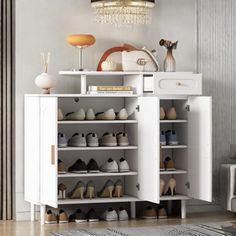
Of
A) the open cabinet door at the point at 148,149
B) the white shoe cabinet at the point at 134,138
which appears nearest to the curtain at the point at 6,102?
the white shoe cabinet at the point at 134,138

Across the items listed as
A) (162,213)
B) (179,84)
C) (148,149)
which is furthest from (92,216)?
(179,84)

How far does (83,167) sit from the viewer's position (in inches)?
270

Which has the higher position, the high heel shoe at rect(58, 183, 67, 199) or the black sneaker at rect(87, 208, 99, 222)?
the high heel shoe at rect(58, 183, 67, 199)

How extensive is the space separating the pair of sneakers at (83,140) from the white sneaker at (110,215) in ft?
1.91

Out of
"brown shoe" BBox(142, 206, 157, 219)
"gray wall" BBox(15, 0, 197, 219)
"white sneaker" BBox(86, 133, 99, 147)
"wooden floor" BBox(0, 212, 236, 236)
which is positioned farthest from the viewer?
"brown shoe" BBox(142, 206, 157, 219)

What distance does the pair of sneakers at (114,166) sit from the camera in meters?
A: 6.94

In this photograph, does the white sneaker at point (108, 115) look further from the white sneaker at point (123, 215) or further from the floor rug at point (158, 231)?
the floor rug at point (158, 231)

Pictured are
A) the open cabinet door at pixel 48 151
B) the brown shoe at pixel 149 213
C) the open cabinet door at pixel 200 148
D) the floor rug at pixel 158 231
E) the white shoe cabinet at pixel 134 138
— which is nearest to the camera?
the floor rug at pixel 158 231

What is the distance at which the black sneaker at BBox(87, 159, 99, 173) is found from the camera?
6.89 m

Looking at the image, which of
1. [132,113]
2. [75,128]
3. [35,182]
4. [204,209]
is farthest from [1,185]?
[204,209]

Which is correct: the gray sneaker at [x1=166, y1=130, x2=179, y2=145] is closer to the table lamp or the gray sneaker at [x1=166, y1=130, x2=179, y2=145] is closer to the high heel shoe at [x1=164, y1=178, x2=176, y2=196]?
the high heel shoe at [x1=164, y1=178, x2=176, y2=196]

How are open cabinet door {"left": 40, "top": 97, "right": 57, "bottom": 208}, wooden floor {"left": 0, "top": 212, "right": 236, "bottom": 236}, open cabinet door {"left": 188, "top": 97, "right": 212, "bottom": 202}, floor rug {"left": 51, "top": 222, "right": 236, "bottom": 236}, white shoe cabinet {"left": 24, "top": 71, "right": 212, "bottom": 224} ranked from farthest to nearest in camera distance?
open cabinet door {"left": 188, "top": 97, "right": 212, "bottom": 202} → white shoe cabinet {"left": 24, "top": 71, "right": 212, "bottom": 224} → open cabinet door {"left": 40, "top": 97, "right": 57, "bottom": 208} → wooden floor {"left": 0, "top": 212, "right": 236, "bottom": 236} → floor rug {"left": 51, "top": 222, "right": 236, "bottom": 236}

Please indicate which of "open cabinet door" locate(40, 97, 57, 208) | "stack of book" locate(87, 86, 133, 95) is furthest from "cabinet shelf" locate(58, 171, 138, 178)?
"stack of book" locate(87, 86, 133, 95)

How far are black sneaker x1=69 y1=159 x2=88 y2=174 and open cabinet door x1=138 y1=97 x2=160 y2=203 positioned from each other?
468 millimetres
